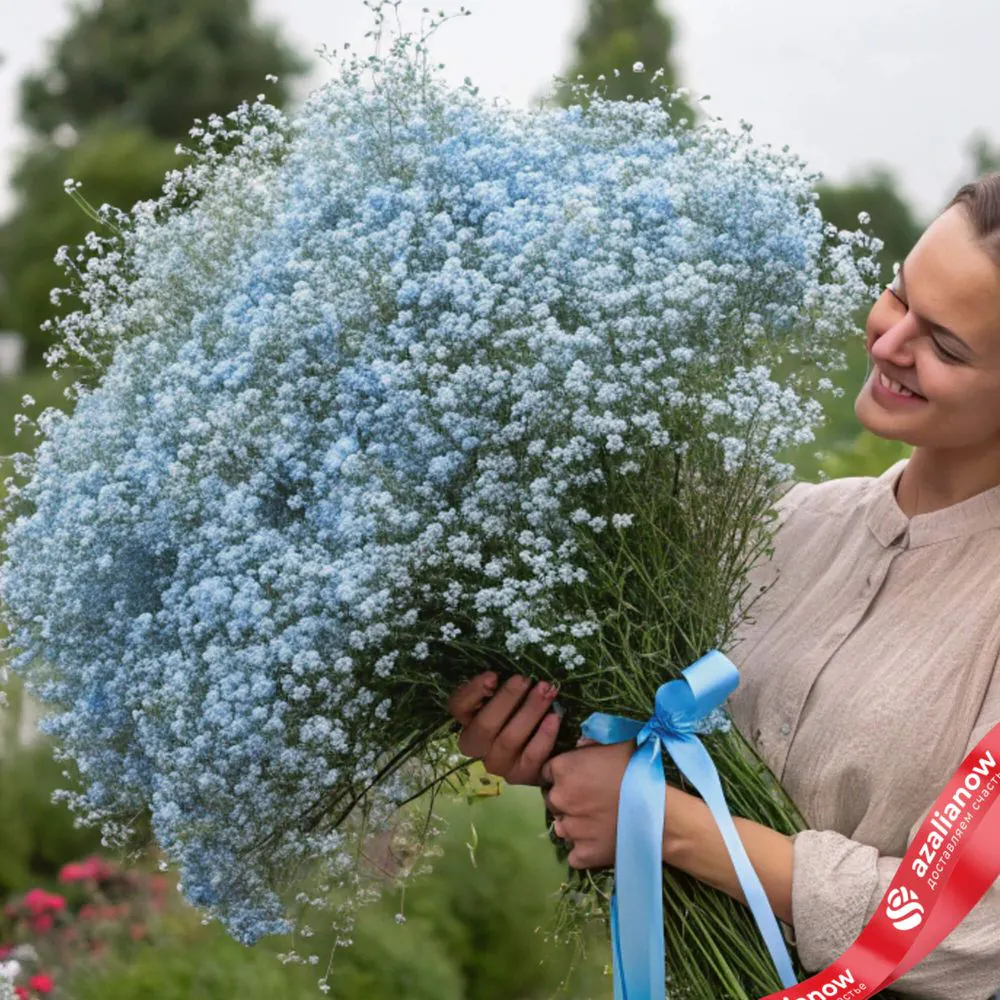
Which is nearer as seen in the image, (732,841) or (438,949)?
(732,841)

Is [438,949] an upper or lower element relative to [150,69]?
lower

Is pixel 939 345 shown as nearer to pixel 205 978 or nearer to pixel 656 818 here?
pixel 656 818

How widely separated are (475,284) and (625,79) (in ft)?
32.6

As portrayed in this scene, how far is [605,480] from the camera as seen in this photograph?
1792mm

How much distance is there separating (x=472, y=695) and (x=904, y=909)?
2.00 feet

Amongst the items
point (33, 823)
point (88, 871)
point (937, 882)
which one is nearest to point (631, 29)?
point (33, 823)

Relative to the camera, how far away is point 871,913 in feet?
5.93

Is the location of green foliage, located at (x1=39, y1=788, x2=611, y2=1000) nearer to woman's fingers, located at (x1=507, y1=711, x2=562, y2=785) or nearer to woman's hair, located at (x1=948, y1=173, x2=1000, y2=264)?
woman's fingers, located at (x1=507, y1=711, x2=562, y2=785)

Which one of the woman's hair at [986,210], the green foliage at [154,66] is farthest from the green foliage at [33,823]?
the green foliage at [154,66]

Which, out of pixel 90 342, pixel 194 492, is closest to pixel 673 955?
pixel 194 492

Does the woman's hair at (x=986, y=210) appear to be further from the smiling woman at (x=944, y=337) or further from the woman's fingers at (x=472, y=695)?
the woman's fingers at (x=472, y=695)

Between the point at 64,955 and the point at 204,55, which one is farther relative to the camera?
the point at 204,55

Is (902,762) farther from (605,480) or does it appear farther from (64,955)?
(64,955)

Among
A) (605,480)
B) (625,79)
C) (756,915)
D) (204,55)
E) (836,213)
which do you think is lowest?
(756,915)
